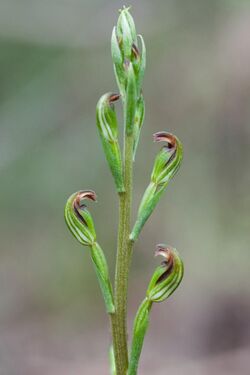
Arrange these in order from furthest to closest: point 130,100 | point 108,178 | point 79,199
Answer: point 108,178, point 79,199, point 130,100

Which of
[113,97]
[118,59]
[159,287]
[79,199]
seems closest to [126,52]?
[118,59]

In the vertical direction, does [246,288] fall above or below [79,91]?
below

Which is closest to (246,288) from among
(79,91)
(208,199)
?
(208,199)

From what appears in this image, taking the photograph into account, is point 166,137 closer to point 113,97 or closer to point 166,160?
point 166,160

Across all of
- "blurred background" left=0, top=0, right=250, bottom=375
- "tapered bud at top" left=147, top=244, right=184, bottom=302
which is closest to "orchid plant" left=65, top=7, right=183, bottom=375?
"tapered bud at top" left=147, top=244, right=184, bottom=302

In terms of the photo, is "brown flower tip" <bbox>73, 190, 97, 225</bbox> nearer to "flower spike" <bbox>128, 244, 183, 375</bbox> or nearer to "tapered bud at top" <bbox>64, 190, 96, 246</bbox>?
"tapered bud at top" <bbox>64, 190, 96, 246</bbox>

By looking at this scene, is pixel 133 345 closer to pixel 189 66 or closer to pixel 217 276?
pixel 217 276
